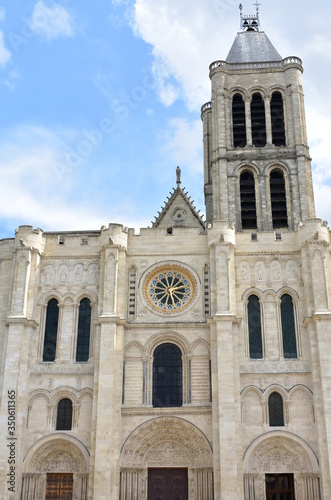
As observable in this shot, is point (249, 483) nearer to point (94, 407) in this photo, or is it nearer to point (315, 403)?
point (315, 403)

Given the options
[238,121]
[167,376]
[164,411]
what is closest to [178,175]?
[238,121]

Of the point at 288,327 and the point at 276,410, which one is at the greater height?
the point at 288,327

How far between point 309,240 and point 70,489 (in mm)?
15452

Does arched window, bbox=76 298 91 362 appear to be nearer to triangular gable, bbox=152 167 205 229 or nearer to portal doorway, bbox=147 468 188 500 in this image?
portal doorway, bbox=147 468 188 500

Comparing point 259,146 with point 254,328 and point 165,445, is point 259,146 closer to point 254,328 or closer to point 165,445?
point 254,328

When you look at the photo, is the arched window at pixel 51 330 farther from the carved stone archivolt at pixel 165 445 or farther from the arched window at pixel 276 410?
the arched window at pixel 276 410

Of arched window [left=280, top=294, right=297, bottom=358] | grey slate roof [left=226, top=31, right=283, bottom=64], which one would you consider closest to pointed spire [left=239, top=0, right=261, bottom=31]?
grey slate roof [left=226, top=31, right=283, bottom=64]

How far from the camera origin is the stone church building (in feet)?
84.9

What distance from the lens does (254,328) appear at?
93.1 ft

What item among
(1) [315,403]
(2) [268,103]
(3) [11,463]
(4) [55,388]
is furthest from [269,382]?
(2) [268,103]

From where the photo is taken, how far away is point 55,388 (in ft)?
90.2

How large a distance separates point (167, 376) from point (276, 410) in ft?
16.5

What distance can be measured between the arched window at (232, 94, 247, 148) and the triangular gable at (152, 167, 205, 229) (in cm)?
457

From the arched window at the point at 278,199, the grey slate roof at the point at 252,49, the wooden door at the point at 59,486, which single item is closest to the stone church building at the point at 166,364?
the wooden door at the point at 59,486
